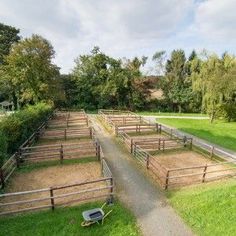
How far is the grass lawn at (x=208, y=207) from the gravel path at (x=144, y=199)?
39cm

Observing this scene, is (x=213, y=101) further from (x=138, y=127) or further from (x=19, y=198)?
(x=19, y=198)

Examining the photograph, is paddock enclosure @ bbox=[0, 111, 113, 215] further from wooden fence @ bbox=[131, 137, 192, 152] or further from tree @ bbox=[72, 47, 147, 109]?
tree @ bbox=[72, 47, 147, 109]

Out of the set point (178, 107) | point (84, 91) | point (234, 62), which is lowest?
point (178, 107)

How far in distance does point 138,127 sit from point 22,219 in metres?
15.7

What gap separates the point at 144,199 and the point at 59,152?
6.95 m

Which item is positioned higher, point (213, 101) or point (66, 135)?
point (213, 101)

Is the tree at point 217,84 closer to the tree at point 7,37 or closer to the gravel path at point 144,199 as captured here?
the gravel path at point 144,199

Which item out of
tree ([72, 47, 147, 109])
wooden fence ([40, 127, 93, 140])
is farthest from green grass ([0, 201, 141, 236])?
tree ([72, 47, 147, 109])

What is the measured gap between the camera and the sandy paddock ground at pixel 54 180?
9.10 m

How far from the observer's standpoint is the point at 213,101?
28891 mm

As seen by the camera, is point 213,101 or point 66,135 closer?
point 66,135

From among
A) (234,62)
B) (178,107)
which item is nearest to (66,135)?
(234,62)

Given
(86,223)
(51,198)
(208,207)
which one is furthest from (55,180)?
(208,207)

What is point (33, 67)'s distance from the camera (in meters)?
31.5
